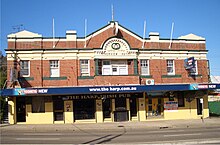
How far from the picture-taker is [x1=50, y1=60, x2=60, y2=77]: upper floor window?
2636cm

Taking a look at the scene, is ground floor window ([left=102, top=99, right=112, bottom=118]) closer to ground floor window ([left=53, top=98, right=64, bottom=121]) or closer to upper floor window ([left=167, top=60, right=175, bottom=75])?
ground floor window ([left=53, top=98, right=64, bottom=121])

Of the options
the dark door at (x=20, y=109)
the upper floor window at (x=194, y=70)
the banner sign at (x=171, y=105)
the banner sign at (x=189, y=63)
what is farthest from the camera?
the upper floor window at (x=194, y=70)

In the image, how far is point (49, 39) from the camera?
26.8 meters

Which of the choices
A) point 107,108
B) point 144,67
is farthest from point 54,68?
point 144,67

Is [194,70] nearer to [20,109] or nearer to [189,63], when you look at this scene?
[189,63]

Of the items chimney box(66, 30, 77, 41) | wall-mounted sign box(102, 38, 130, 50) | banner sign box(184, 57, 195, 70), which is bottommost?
banner sign box(184, 57, 195, 70)

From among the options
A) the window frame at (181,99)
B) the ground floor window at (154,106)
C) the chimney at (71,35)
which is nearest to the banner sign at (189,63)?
the window frame at (181,99)

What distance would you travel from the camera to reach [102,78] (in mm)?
26344

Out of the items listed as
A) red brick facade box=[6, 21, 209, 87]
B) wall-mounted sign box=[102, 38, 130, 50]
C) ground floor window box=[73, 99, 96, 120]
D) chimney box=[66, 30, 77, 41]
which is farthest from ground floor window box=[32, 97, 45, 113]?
wall-mounted sign box=[102, 38, 130, 50]

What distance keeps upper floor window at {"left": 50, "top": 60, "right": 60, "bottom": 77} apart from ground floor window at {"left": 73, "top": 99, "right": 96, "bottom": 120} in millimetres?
3416

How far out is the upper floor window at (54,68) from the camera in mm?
26359

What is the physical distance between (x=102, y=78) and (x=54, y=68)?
499cm

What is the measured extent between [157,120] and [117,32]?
10.2 metres

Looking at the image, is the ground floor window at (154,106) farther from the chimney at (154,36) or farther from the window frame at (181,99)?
the chimney at (154,36)
